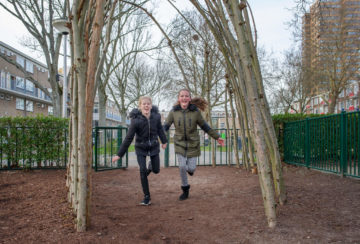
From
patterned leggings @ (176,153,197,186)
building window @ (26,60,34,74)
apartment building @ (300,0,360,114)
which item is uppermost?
building window @ (26,60,34,74)

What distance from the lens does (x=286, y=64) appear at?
81.1ft

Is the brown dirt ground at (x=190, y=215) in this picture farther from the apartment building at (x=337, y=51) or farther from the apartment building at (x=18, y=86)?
the apartment building at (x=18, y=86)

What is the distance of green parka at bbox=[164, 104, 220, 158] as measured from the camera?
4.98 metres

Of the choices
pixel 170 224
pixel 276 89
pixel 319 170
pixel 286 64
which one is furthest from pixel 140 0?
pixel 276 89

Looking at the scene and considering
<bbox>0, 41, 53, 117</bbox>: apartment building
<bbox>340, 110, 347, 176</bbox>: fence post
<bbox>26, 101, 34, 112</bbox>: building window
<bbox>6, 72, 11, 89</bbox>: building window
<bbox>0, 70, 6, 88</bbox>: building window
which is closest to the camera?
<bbox>340, 110, 347, 176</bbox>: fence post

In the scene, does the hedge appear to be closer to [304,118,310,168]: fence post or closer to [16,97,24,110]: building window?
[304,118,310,168]: fence post

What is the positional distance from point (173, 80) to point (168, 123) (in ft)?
63.3

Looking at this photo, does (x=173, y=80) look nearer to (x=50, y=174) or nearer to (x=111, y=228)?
(x=50, y=174)

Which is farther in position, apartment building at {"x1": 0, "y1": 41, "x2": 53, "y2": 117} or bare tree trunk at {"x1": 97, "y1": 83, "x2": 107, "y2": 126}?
apartment building at {"x1": 0, "y1": 41, "x2": 53, "y2": 117}

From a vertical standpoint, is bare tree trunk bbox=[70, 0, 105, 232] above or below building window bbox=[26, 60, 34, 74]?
below

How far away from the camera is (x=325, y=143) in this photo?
737cm

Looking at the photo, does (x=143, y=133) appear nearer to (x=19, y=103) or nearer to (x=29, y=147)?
(x=29, y=147)

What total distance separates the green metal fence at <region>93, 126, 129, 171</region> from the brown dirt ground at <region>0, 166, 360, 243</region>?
2628 mm

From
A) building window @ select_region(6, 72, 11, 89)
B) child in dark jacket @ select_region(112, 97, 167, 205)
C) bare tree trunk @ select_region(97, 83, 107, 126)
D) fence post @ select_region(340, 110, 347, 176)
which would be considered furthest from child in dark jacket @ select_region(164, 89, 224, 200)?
building window @ select_region(6, 72, 11, 89)
